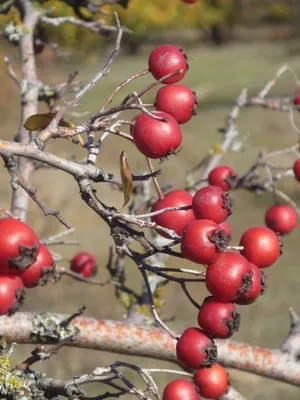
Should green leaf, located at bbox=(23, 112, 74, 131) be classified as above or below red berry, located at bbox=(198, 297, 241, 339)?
above

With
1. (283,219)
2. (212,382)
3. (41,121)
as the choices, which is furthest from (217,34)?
(41,121)

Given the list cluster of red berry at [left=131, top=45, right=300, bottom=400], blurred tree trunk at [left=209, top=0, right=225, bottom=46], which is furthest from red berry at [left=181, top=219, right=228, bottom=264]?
blurred tree trunk at [left=209, top=0, right=225, bottom=46]

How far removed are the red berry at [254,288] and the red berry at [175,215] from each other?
6.7 inches

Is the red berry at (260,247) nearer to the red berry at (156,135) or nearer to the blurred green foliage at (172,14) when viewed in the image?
the red berry at (156,135)

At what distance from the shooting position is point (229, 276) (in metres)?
1.02

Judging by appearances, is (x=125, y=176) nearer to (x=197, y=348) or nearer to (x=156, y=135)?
(x=156, y=135)

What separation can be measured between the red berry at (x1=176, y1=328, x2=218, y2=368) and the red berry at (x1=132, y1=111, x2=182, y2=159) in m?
0.35

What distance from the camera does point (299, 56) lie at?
18.7 metres

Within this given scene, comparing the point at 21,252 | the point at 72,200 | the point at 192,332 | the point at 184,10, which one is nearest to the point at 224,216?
the point at 192,332

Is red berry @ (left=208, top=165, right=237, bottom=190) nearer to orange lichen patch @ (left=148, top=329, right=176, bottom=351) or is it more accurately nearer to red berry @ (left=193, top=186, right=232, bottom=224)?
orange lichen patch @ (left=148, top=329, right=176, bottom=351)

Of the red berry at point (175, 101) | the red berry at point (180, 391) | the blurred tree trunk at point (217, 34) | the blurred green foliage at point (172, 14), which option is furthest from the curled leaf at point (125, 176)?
the blurred tree trunk at point (217, 34)

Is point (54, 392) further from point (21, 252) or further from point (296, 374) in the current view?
point (296, 374)

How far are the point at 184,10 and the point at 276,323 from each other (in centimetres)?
1560

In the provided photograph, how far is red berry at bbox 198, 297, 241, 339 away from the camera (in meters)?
1.07
